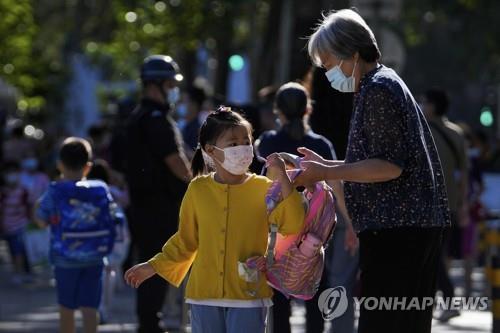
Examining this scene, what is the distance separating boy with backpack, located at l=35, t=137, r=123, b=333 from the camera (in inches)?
380

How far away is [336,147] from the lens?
31.4 ft

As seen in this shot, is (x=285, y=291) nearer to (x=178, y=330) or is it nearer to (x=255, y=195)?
(x=255, y=195)

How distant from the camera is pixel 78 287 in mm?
9664

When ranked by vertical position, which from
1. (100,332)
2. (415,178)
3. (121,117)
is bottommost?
(100,332)

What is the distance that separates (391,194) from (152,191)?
13.9 feet

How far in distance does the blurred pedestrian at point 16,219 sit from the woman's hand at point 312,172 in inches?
466

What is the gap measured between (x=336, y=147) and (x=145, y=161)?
1409 millimetres

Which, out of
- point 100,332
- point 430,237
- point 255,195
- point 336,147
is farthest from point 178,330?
point 430,237

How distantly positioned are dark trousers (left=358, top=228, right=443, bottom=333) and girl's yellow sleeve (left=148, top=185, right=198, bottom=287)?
1030 mm

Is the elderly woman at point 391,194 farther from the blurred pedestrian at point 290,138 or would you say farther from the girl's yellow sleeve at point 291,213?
the blurred pedestrian at point 290,138

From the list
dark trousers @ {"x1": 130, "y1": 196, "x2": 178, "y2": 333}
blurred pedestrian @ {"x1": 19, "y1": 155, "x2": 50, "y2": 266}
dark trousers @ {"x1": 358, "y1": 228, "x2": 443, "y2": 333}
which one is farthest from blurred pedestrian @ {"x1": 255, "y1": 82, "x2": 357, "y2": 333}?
blurred pedestrian @ {"x1": 19, "y1": 155, "x2": 50, "y2": 266}

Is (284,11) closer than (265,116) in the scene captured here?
No

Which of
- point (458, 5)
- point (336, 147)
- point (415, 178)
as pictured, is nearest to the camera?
point (415, 178)

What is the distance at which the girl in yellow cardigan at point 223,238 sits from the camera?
22.3 feet
